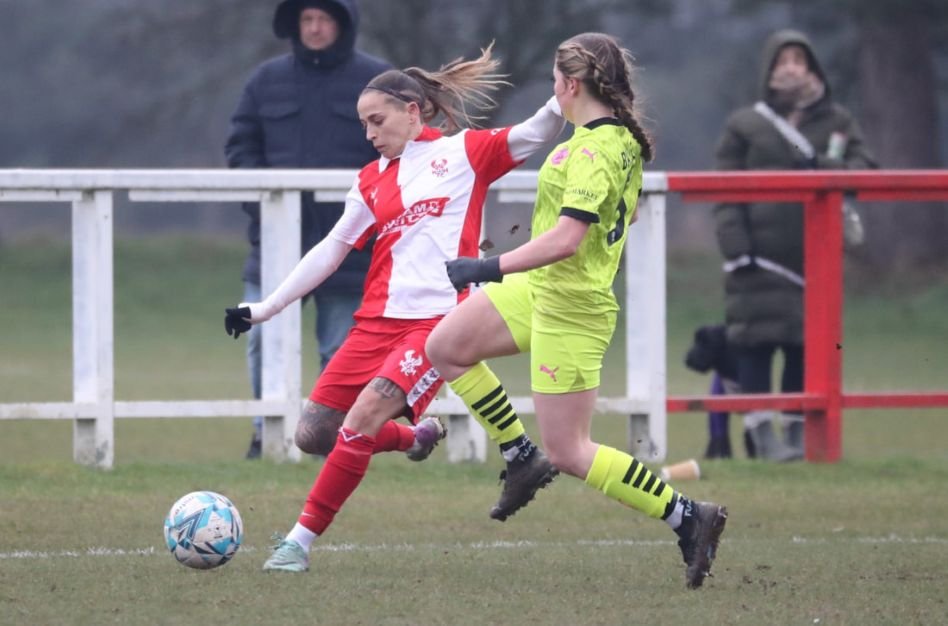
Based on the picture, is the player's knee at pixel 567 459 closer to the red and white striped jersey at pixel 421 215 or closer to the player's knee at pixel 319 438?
the red and white striped jersey at pixel 421 215

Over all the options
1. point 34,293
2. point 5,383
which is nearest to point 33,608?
point 5,383

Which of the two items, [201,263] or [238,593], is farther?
[201,263]

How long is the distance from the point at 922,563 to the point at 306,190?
11.7 feet

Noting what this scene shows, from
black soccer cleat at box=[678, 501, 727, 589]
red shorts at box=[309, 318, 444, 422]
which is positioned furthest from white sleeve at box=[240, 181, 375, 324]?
black soccer cleat at box=[678, 501, 727, 589]

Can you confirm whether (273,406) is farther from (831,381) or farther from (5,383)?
(5,383)

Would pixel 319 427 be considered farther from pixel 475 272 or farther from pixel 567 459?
pixel 475 272

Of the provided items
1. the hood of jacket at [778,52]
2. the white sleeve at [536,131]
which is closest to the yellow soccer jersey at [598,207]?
the white sleeve at [536,131]

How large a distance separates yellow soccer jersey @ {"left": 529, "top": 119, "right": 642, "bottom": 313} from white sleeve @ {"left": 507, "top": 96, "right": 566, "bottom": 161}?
0.42 metres

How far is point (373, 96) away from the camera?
263 inches

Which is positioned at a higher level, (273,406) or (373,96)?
(373,96)

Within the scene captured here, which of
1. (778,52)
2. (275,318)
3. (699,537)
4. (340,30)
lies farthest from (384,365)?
(778,52)

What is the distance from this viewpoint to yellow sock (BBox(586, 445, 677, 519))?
20.1 ft

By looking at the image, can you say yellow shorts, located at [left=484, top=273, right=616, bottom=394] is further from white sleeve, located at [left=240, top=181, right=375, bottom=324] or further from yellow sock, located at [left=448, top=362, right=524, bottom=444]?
white sleeve, located at [left=240, top=181, right=375, bottom=324]

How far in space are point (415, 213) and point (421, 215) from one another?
0.02 metres
